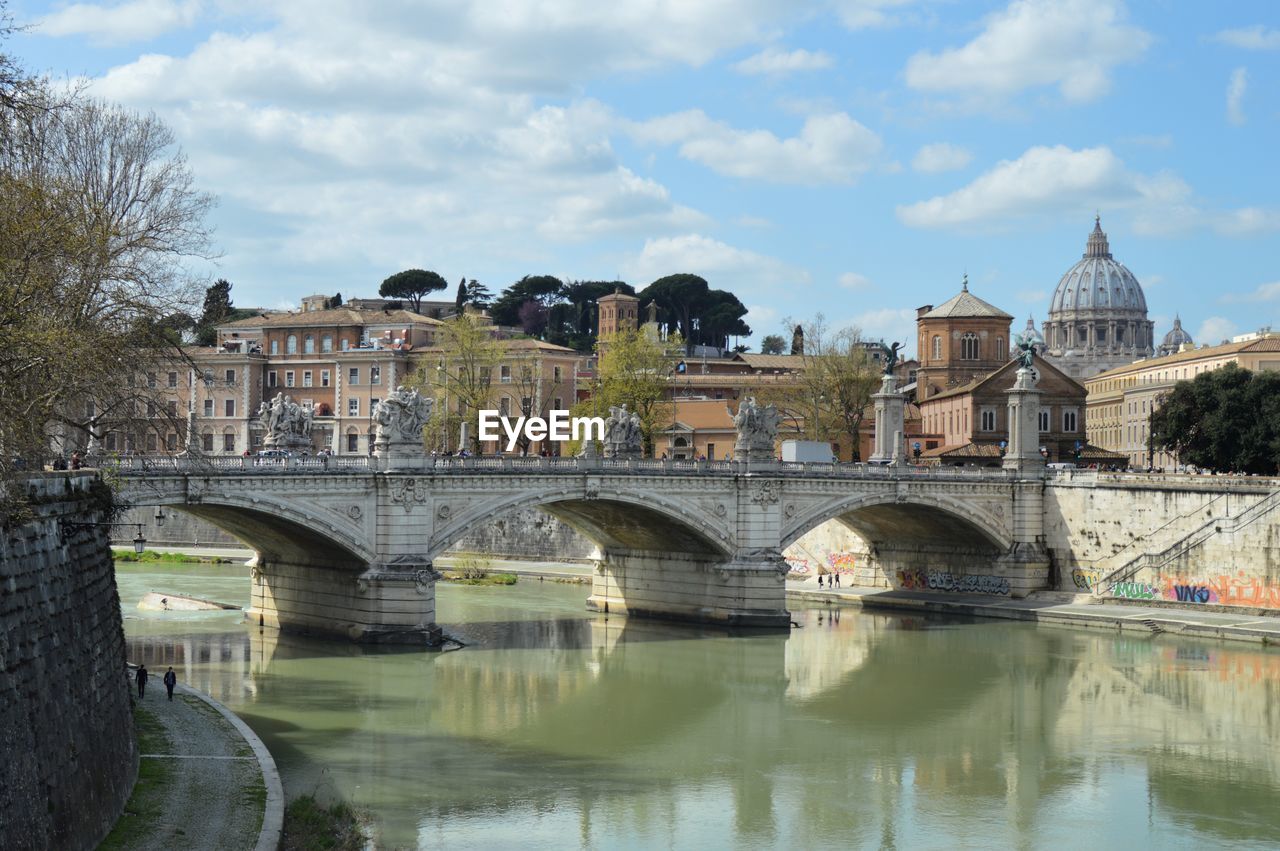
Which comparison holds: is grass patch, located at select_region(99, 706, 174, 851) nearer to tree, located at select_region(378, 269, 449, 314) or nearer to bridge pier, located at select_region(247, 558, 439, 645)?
bridge pier, located at select_region(247, 558, 439, 645)

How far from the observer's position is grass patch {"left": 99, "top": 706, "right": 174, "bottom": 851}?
2170 centimetres

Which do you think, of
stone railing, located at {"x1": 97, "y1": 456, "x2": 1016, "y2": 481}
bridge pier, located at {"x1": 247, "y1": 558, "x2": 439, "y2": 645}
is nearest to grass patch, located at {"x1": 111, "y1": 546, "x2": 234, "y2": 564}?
bridge pier, located at {"x1": 247, "y1": 558, "x2": 439, "y2": 645}

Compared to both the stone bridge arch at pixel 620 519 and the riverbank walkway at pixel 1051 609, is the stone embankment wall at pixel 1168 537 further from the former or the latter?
the stone bridge arch at pixel 620 519

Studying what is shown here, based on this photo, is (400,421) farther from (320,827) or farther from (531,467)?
(320,827)

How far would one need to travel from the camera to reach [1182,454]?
75.2m

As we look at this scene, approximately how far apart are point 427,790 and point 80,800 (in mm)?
10430

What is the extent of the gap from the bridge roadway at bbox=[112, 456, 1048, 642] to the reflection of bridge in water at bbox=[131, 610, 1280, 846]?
1.83m

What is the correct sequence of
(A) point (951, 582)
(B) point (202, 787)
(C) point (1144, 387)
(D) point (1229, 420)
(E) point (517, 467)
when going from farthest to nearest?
(C) point (1144, 387)
(D) point (1229, 420)
(A) point (951, 582)
(E) point (517, 467)
(B) point (202, 787)

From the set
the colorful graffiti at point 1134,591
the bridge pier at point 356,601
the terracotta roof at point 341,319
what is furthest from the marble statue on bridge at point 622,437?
the terracotta roof at point 341,319

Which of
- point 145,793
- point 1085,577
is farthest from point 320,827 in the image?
point 1085,577

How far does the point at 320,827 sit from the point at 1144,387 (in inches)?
4179

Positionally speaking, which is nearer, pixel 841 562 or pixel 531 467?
pixel 531 467

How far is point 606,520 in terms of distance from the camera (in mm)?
56688

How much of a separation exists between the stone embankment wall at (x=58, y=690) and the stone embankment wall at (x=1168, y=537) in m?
38.2
